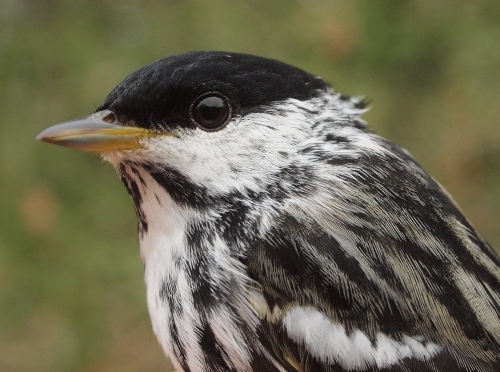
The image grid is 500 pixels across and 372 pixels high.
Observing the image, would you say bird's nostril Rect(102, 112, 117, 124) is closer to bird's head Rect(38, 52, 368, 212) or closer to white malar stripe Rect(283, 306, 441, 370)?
bird's head Rect(38, 52, 368, 212)

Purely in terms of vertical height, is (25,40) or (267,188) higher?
(25,40)

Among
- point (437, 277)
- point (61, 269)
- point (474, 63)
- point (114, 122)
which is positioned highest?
point (474, 63)

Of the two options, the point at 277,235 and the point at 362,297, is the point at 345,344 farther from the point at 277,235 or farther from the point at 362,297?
the point at 277,235

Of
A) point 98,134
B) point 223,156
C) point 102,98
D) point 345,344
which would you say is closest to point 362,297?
point 345,344

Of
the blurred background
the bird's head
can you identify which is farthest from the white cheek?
the blurred background

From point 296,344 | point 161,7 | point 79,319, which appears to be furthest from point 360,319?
point 161,7

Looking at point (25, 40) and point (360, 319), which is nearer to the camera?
point (360, 319)

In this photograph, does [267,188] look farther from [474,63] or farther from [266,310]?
[474,63]
